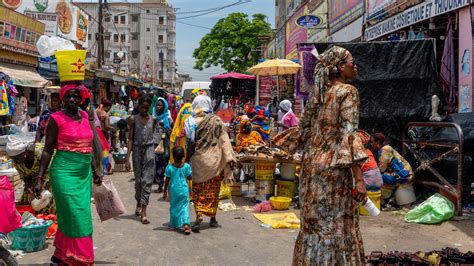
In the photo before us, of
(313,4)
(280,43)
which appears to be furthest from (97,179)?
(280,43)

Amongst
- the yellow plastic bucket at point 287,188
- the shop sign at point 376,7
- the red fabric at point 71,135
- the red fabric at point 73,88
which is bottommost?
the yellow plastic bucket at point 287,188

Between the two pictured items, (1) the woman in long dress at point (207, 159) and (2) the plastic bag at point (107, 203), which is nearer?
(2) the plastic bag at point (107, 203)

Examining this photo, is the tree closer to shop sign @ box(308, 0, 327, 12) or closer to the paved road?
shop sign @ box(308, 0, 327, 12)

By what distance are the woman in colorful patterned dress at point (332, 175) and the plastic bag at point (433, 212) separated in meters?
3.75

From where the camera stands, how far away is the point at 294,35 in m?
23.0

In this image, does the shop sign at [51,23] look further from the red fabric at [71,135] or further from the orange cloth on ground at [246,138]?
the red fabric at [71,135]

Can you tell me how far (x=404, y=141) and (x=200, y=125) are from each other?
416cm

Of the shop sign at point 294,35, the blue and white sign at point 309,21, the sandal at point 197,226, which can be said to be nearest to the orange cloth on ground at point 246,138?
the sandal at point 197,226

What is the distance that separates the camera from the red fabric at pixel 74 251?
4.49 metres

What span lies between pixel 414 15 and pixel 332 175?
25.2 feet

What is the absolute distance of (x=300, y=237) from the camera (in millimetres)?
4051

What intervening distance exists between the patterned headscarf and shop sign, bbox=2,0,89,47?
27.3 metres

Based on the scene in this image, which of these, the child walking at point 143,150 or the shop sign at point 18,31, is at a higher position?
the shop sign at point 18,31

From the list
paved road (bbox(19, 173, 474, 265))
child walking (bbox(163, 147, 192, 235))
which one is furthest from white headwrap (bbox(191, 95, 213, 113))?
paved road (bbox(19, 173, 474, 265))
